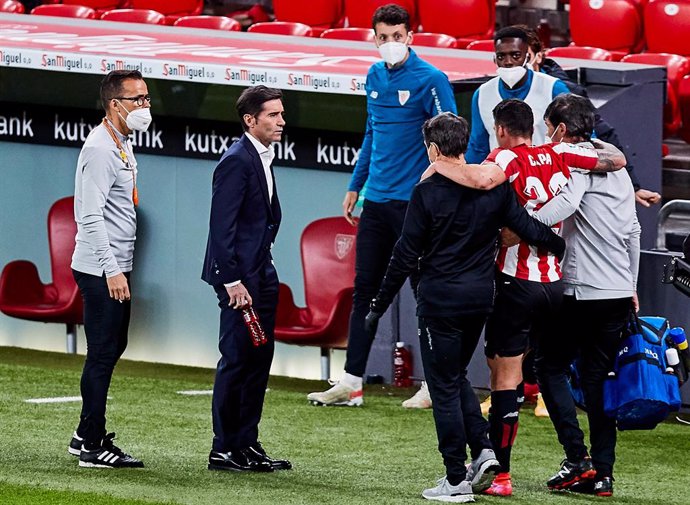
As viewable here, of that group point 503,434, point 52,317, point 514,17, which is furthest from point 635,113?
point 514,17

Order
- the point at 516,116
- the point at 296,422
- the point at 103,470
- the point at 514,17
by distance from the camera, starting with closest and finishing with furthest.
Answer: the point at 516,116, the point at 103,470, the point at 296,422, the point at 514,17

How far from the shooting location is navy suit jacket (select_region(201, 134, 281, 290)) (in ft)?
20.1

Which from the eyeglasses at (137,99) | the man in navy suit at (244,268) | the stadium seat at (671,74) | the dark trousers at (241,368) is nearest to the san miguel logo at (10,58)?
the eyeglasses at (137,99)

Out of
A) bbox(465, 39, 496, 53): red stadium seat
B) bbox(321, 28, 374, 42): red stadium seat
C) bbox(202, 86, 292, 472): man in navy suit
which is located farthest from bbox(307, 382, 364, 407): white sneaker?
bbox(321, 28, 374, 42): red stadium seat

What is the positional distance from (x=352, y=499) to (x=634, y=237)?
1505 millimetres

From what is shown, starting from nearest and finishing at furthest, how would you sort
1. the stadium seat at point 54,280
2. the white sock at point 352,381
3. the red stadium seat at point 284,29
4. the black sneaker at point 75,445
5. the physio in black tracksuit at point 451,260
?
the physio in black tracksuit at point 451,260 → the black sneaker at point 75,445 → the white sock at point 352,381 → the stadium seat at point 54,280 → the red stadium seat at point 284,29

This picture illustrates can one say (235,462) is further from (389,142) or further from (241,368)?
(389,142)

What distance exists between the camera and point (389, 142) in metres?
7.77

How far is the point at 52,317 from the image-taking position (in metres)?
9.80

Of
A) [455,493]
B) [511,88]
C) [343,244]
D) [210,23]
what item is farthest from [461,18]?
[455,493]

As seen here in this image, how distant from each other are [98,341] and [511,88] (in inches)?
90.0

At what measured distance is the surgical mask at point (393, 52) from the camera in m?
7.68

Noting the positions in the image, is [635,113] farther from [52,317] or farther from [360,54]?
[52,317]

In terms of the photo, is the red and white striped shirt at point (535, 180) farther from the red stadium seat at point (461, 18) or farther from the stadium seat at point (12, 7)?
the stadium seat at point (12, 7)
